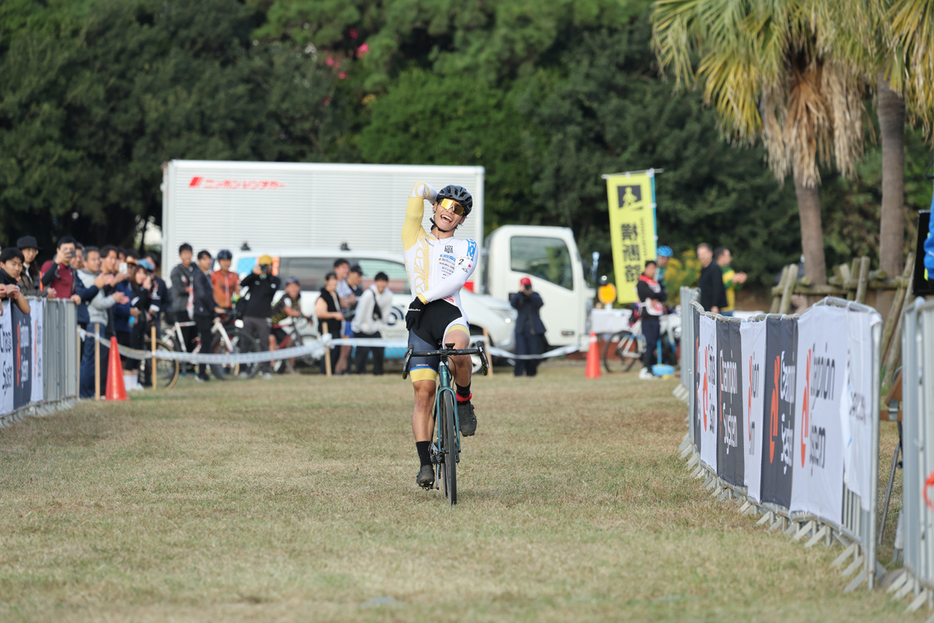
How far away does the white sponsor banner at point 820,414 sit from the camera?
17.9ft

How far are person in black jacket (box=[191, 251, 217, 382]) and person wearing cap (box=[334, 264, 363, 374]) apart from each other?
277 centimetres

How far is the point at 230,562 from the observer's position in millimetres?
5766

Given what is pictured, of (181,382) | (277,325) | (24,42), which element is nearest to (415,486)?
(181,382)

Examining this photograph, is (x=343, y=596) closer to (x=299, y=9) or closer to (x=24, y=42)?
(x=24, y=42)

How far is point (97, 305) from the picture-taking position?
624 inches

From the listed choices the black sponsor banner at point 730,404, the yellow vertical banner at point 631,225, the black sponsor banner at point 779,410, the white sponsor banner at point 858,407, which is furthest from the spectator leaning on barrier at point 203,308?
the white sponsor banner at point 858,407

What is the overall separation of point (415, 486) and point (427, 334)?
120cm

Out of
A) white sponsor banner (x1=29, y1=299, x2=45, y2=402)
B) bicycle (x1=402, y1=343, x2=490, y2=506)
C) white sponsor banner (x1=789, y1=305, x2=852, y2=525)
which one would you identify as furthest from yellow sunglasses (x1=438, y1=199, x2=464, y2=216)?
white sponsor banner (x1=29, y1=299, x2=45, y2=402)

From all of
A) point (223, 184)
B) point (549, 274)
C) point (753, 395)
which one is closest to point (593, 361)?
point (549, 274)

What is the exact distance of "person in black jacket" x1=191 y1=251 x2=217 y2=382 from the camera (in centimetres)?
1911

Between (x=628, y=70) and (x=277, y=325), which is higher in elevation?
(x=628, y=70)

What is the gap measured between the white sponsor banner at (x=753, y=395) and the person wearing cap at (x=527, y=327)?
47.2ft

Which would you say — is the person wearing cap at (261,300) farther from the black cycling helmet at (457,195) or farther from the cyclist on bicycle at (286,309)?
the black cycling helmet at (457,195)

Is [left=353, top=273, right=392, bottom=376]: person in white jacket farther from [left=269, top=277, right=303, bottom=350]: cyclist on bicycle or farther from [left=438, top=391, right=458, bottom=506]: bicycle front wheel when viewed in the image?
[left=438, top=391, right=458, bottom=506]: bicycle front wheel
